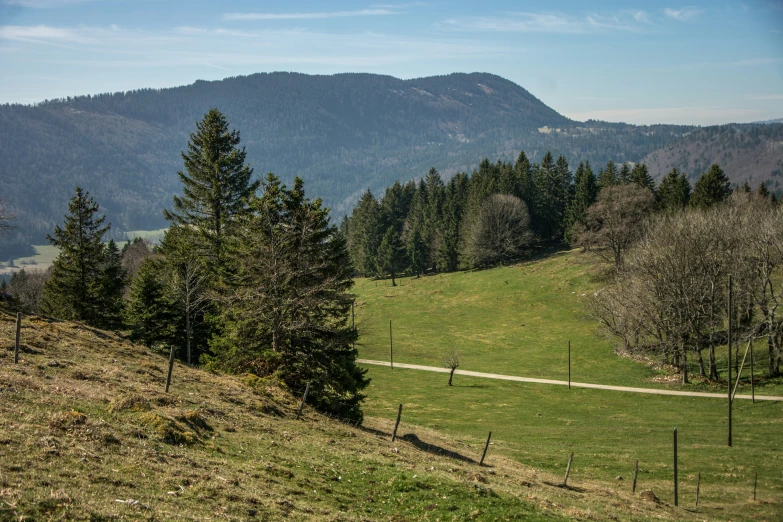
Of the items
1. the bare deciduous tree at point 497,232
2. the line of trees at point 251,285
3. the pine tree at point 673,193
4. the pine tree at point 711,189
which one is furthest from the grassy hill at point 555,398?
the pine tree at point 711,189

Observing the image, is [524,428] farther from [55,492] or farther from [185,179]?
[55,492]

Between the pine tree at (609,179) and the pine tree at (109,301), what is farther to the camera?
the pine tree at (609,179)

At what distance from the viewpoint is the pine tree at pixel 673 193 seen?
92656mm

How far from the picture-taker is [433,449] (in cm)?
2683

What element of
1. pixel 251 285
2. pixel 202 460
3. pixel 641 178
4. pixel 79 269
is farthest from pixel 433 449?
pixel 641 178

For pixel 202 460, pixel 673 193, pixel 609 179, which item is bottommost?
pixel 202 460

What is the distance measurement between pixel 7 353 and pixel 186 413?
7.74m

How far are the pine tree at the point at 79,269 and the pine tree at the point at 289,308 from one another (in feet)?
67.0

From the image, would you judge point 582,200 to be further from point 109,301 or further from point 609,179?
point 109,301

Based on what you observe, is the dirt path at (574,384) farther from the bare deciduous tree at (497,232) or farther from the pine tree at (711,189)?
the pine tree at (711,189)

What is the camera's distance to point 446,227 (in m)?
119

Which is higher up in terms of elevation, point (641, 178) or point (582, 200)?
point (641, 178)

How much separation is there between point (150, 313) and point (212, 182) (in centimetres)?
1035

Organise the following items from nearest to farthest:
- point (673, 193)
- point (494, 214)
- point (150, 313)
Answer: point (150, 313) < point (673, 193) < point (494, 214)
